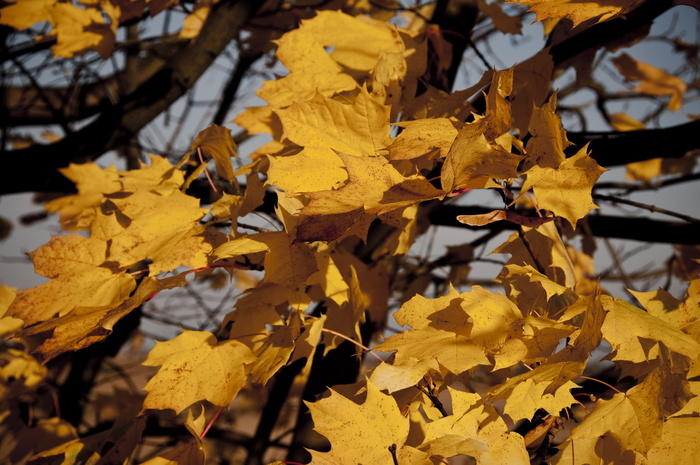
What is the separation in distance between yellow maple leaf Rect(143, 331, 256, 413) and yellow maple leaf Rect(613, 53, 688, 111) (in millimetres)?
1442

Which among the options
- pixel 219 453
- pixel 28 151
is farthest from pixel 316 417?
pixel 219 453

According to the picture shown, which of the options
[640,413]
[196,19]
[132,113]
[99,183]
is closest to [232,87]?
[196,19]

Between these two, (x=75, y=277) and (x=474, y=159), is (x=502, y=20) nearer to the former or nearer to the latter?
(x=474, y=159)

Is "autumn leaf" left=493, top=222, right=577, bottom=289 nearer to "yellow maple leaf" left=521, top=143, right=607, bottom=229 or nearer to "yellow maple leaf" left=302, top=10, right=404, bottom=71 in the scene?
"yellow maple leaf" left=521, top=143, right=607, bottom=229

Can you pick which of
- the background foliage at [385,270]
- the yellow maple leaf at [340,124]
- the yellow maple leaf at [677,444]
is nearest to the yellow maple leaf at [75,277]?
the background foliage at [385,270]

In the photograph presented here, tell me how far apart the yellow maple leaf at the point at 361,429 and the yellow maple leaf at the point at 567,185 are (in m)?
0.34

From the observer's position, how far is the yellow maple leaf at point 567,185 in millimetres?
640

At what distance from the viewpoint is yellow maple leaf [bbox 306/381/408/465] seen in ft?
1.99

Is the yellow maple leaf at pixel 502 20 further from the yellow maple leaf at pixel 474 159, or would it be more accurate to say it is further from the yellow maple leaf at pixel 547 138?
the yellow maple leaf at pixel 474 159

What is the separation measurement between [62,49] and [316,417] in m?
1.20

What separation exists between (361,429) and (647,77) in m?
1.54

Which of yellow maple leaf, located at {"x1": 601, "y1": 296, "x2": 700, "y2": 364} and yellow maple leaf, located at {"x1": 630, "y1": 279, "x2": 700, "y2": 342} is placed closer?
yellow maple leaf, located at {"x1": 601, "y1": 296, "x2": 700, "y2": 364}

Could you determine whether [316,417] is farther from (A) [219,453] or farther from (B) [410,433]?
(A) [219,453]

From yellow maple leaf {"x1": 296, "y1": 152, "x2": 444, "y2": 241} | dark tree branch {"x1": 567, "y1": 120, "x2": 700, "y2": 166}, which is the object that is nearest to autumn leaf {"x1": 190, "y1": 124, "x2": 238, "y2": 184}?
yellow maple leaf {"x1": 296, "y1": 152, "x2": 444, "y2": 241}
